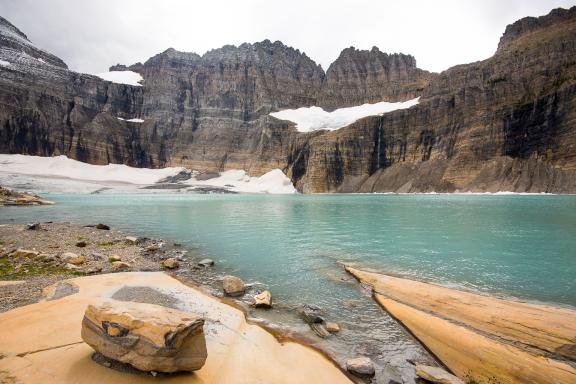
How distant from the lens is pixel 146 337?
16.3 feet

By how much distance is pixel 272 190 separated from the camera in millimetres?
146000

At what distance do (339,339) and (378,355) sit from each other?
41.0 inches

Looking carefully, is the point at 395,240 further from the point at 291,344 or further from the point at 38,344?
the point at 38,344

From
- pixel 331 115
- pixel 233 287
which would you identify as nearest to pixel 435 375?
pixel 233 287

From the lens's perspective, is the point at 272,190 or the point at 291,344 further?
the point at 272,190

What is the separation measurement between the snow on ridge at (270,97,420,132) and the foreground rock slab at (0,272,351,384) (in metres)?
161

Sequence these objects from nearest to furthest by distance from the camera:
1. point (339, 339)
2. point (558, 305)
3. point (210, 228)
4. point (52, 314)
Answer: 1. point (52, 314)
2. point (339, 339)
3. point (558, 305)
4. point (210, 228)

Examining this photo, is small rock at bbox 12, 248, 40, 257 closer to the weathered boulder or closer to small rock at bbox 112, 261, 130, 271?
the weathered boulder

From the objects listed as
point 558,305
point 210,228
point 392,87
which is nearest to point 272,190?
point 392,87

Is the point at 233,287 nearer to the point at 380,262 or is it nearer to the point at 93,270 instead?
the point at 93,270

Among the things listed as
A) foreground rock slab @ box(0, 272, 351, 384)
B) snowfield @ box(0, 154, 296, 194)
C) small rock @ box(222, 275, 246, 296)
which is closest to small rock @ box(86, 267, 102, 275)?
foreground rock slab @ box(0, 272, 351, 384)

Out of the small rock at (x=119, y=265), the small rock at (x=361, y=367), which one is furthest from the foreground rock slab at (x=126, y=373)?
the small rock at (x=119, y=265)

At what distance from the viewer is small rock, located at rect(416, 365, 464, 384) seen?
6225 mm

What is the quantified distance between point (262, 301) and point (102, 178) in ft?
577
